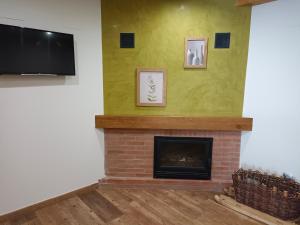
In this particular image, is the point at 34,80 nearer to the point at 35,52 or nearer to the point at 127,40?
the point at 35,52

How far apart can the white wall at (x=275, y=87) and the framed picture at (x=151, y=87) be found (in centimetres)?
100

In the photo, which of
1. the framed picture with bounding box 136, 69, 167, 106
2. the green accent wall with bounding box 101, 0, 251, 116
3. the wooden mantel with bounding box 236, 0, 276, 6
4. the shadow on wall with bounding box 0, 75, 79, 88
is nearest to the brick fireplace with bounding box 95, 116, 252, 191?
the green accent wall with bounding box 101, 0, 251, 116

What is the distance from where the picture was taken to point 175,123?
256 centimetres

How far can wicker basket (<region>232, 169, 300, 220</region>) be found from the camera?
210 cm

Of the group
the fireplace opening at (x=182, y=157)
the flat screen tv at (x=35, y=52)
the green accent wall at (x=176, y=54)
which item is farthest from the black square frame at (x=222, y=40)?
the flat screen tv at (x=35, y=52)

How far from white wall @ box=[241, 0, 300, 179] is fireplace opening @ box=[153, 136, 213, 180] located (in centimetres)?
56

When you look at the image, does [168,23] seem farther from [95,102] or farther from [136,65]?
[95,102]

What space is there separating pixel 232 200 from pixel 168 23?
2.17 meters

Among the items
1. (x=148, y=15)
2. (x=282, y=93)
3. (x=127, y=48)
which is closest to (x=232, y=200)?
(x=282, y=93)

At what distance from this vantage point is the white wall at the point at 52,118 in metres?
2.01

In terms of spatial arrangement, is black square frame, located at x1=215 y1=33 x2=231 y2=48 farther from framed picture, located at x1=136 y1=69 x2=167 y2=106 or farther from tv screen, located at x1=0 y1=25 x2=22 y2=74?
tv screen, located at x1=0 y1=25 x2=22 y2=74

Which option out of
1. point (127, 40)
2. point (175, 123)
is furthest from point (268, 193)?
point (127, 40)

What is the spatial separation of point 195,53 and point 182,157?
1.38 m

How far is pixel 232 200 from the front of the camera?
2.44 m
